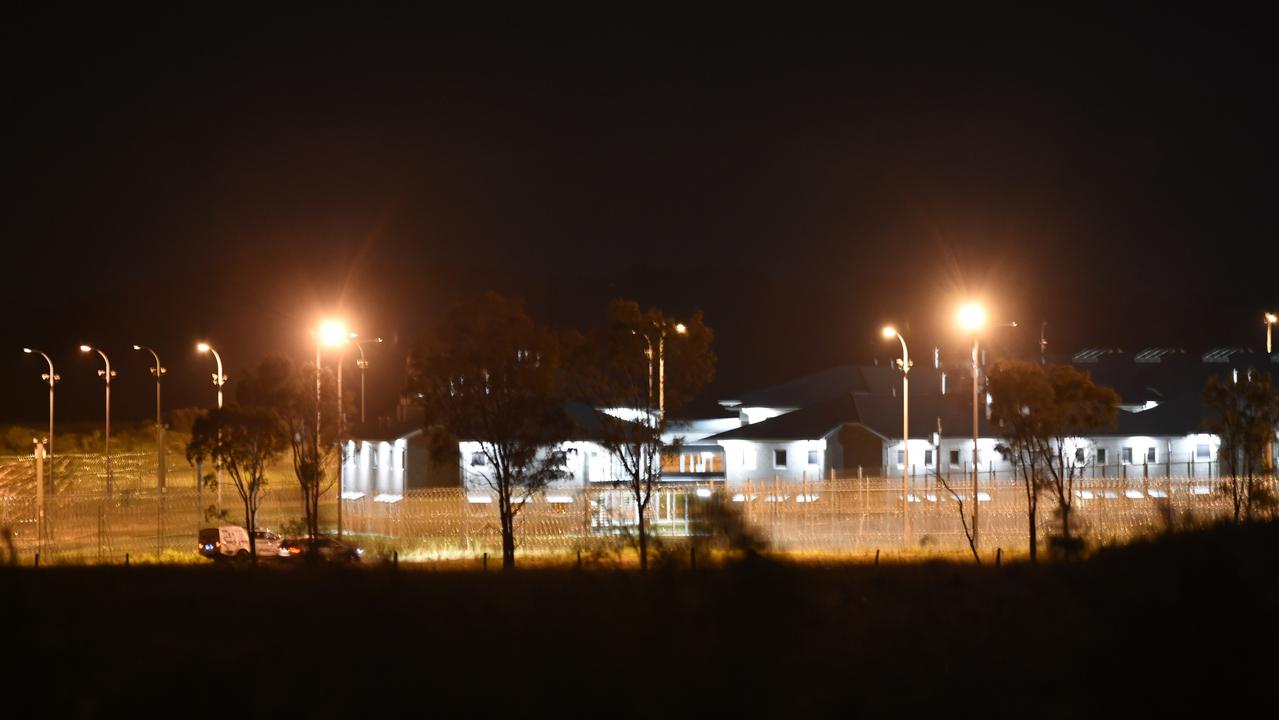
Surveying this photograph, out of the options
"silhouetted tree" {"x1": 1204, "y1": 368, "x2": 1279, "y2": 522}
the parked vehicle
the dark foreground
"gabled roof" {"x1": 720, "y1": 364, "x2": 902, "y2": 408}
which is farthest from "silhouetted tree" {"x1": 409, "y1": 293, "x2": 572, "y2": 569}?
"gabled roof" {"x1": 720, "y1": 364, "x2": 902, "y2": 408}

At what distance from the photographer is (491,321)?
25.6 meters

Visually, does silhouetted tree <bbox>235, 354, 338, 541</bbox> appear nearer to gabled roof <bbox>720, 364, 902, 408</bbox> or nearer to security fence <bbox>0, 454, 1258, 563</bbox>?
security fence <bbox>0, 454, 1258, 563</bbox>

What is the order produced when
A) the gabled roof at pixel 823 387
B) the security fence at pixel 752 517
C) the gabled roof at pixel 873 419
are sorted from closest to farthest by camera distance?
the security fence at pixel 752 517 → the gabled roof at pixel 873 419 → the gabled roof at pixel 823 387

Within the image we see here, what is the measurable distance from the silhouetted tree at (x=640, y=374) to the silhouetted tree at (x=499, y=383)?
87 cm

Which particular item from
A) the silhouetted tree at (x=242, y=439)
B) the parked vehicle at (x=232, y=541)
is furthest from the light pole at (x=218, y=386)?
the parked vehicle at (x=232, y=541)

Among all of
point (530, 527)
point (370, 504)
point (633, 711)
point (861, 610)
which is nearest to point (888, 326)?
point (530, 527)

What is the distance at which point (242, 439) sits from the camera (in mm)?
29984

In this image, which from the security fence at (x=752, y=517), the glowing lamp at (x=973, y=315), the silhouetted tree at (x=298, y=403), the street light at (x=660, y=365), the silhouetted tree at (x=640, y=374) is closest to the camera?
the silhouetted tree at (x=640, y=374)

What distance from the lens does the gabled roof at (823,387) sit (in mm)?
71500

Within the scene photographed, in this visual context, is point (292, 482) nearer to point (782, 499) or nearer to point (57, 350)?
point (782, 499)

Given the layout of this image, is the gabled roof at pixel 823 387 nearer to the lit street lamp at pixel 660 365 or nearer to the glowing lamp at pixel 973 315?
the glowing lamp at pixel 973 315

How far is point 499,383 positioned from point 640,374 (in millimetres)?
2826

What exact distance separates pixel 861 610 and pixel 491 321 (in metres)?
13.5

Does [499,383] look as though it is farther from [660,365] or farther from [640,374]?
[660,365]
